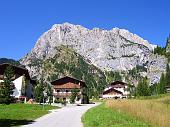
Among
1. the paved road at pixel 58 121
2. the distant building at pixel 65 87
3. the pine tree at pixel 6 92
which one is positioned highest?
the distant building at pixel 65 87

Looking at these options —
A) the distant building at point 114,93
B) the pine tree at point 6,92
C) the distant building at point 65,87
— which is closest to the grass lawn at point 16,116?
the pine tree at point 6,92

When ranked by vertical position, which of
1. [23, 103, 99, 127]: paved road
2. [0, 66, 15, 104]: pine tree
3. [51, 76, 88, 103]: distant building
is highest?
[51, 76, 88, 103]: distant building

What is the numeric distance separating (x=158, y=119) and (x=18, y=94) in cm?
6965

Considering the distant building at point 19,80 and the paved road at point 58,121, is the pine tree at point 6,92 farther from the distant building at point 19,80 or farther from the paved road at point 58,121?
the paved road at point 58,121

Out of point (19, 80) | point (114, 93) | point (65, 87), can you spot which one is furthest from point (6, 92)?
point (114, 93)

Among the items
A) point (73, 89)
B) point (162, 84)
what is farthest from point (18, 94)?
point (162, 84)

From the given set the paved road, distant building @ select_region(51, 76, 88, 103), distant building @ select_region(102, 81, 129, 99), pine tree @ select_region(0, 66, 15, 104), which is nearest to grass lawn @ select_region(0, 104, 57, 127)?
the paved road

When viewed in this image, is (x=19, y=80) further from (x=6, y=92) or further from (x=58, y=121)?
(x=58, y=121)

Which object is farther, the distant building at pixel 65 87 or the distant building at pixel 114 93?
the distant building at pixel 114 93

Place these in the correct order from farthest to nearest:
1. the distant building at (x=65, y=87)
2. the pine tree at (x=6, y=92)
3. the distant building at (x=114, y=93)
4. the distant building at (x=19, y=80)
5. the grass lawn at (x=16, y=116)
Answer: the distant building at (x=114, y=93) < the distant building at (x=65, y=87) < the distant building at (x=19, y=80) < the pine tree at (x=6, y=92) < the grass lawn at (x=16, y=116)

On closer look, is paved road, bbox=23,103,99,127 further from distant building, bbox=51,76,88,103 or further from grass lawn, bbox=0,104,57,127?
distant building, bbox=51,76,88,103

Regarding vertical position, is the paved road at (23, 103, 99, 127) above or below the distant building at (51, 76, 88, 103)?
below

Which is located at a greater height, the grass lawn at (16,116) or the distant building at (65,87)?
the distant building at (65,87)

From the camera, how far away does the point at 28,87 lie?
104 m
